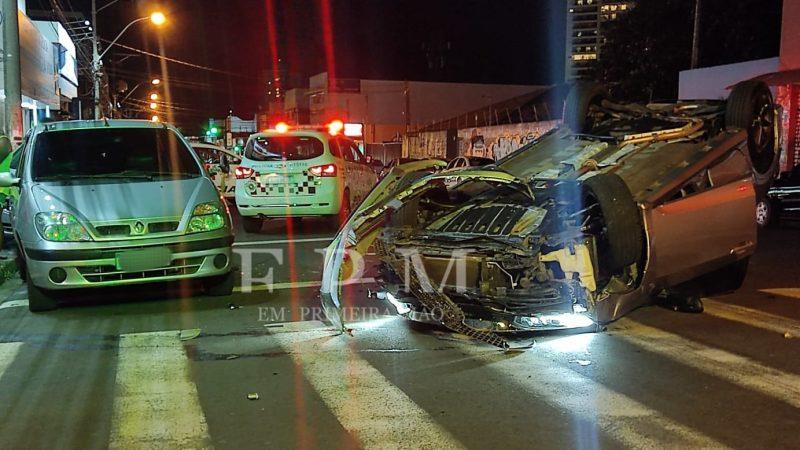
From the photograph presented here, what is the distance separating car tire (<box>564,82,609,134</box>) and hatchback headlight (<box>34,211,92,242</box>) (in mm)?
5353

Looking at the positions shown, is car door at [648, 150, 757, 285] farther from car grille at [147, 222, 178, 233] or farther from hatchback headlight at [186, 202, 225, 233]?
car grille at [147, 222, 178, 233]

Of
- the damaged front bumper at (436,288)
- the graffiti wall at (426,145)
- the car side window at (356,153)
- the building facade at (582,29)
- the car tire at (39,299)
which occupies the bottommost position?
→ the graffiti wall at (426,145)

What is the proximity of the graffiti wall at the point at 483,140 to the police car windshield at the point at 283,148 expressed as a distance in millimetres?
14678

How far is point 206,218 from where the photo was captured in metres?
7.09

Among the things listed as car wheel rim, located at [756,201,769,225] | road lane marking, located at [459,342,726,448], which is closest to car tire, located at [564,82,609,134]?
road lane marking, located at [459,342,726,448]

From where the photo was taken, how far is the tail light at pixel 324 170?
12375 millimetres

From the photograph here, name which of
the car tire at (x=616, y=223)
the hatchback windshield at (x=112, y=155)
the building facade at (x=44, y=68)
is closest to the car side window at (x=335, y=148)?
the hatchback windshield at (x=112, y=155)

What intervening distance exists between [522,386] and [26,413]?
3.06 meters

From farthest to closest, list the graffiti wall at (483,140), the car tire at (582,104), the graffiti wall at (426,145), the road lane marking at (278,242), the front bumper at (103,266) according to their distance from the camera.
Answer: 1. the graffiti wall at (426,145)
2. the graffiti wall at (483,140)
3. the road lane marking at (278,242)
4. the car tire at (582,104)
5. the front bumper at (103,266)

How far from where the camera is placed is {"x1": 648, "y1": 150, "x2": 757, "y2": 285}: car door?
6039 millimetres

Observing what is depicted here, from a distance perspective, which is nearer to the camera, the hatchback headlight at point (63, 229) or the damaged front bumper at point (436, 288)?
the damaged front bumper at point (436, 288)

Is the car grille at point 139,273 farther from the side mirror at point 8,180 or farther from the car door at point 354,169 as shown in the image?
the car door at point 354,169

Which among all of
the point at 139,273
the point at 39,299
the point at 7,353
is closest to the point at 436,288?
the point at 139,273

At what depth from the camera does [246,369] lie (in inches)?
207
